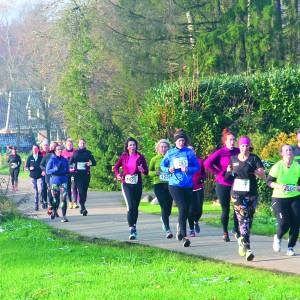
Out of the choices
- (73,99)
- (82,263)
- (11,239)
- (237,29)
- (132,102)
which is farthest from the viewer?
(73,99)

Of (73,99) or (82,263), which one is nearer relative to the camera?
(82,263)

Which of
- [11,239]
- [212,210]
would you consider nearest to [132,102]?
[212,210]

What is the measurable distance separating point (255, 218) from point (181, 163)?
5.13 metres

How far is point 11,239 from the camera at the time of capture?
52.7 feet

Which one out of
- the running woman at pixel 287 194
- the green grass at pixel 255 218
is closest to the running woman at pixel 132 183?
the green grass at pixel 255 218

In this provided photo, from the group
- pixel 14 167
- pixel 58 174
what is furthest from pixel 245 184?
pixel 14 167

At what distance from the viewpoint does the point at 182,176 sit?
48.6ft

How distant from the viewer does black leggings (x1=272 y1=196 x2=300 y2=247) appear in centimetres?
1310

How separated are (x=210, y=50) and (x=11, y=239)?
17.1 metres

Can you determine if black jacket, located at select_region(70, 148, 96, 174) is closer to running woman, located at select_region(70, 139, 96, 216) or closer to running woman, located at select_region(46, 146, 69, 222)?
running woman, located at select_region(70, 139, 96, 216)

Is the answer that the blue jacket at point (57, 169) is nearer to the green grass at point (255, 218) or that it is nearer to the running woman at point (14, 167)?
the green grass at point (255, 218)

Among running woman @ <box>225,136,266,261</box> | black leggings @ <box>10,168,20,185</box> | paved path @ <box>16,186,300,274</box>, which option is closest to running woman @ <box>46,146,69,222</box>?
paved path @ <box>16,186,300,274</box>

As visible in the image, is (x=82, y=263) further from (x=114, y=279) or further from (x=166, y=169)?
(x=166, y=169)

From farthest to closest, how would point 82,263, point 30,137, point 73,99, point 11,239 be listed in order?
point 30,137
point 73,99
point 11,239
point 82,263
